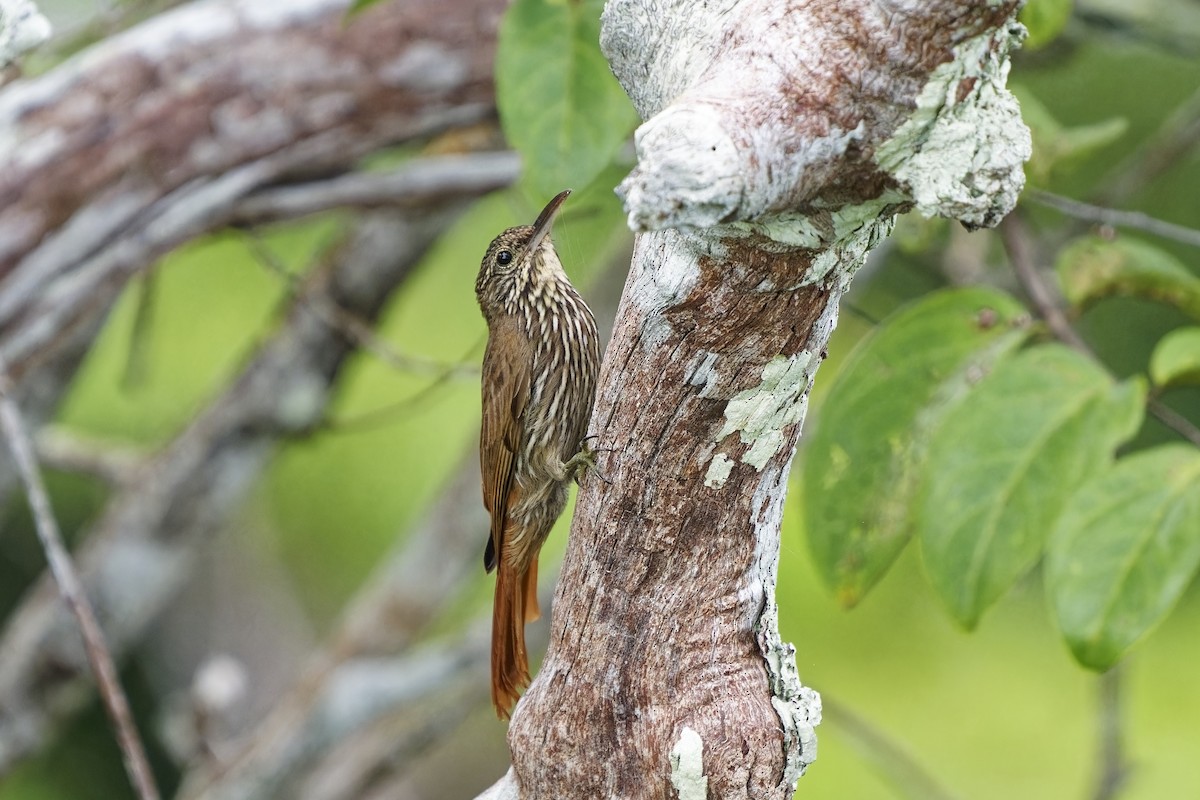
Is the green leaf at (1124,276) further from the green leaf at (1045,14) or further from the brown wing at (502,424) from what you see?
the brown wing at (502,424)

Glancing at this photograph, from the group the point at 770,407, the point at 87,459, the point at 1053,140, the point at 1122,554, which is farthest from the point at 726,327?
the point at 87,459

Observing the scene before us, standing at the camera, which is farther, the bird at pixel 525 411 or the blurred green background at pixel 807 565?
the blurred green background at pixel 807 565

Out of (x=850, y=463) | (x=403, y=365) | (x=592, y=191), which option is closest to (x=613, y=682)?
(x=850, y=463)

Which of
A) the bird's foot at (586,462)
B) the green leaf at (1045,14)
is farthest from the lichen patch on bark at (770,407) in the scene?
the green leaf at (1045,14)

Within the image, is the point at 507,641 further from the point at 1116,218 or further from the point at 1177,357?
the point at 1116,218

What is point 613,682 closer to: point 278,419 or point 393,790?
point 278,419

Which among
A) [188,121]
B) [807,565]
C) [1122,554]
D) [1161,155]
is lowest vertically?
[807,565]
